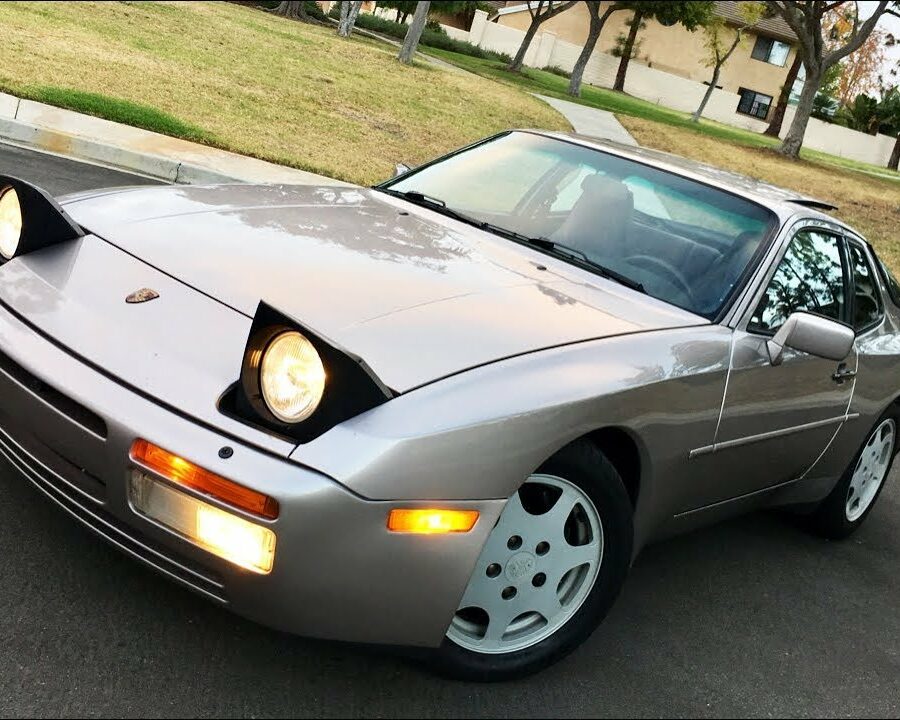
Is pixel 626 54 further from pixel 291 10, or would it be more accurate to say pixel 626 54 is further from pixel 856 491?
pixel 856 491

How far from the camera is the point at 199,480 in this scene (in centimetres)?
226

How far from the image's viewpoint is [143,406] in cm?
237

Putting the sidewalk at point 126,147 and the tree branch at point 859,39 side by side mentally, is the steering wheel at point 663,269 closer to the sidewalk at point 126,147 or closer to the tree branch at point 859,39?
the sidewalk at point 126,147

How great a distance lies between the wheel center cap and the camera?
106 inches

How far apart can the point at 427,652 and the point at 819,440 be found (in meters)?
2.05

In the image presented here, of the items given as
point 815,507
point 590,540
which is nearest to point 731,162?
point 815,507

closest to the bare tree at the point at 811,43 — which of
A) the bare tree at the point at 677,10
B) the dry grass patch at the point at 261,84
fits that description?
the dry grass patch at the point at 261,84

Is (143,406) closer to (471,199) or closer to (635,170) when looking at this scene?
(471,199)

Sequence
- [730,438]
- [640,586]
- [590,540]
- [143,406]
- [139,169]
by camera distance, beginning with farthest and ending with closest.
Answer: [139,169]
[640,586]
[730,438]
[590,540]
[143,406]

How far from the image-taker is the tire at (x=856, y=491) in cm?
443

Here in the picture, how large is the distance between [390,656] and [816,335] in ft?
5.49

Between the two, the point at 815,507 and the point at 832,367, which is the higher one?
the point at 832,367

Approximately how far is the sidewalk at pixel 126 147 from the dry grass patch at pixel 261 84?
705 mm

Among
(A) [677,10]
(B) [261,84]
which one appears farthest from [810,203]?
(A) [677,10]
